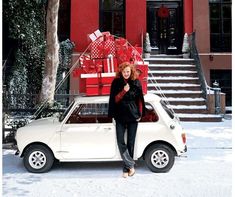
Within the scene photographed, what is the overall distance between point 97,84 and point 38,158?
1.79 meters

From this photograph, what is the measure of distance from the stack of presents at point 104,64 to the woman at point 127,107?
0.54 metres

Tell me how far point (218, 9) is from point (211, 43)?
1737 millimetres

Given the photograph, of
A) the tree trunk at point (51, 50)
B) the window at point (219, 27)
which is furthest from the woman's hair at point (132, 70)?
the window at point (219, 27)


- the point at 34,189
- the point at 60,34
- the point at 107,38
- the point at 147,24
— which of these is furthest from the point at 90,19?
the point at 34,189

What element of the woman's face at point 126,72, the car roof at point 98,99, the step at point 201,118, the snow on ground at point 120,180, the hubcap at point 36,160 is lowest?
the snow on ground at point 120,180

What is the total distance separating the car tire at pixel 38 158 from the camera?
Answer: 6355 mm

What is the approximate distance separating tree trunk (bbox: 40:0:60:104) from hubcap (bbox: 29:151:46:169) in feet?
10.8

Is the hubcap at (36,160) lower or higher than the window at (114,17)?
lower

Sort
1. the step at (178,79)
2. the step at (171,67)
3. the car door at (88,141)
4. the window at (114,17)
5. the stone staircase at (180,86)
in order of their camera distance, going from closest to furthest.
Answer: the car door at (88,141), the stone staircase at (180,86), the step at (178,79), the step at (171,67), the window at (114,17)

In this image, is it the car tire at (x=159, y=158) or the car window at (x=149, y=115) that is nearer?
the car tire at (x=159, y=158)

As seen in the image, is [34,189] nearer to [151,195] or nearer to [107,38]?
[151,195]

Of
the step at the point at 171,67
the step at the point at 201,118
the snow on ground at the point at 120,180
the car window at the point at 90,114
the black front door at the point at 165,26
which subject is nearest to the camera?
the snow on ground at the point at 120,180

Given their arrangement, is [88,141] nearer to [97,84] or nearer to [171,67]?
[97,84]

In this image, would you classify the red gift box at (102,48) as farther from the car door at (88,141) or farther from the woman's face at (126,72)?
the car door at (88,141)
